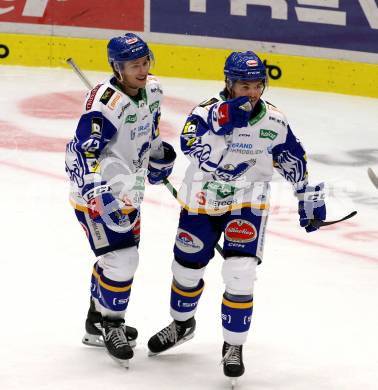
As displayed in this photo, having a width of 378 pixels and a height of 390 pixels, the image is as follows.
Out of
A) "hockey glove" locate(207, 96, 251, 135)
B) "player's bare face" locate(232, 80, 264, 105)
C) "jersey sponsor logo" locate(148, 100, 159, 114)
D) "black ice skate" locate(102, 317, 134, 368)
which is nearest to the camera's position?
"hockey glove" locate(207, 96, 251, 135)

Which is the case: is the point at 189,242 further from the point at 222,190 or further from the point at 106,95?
the point at 106,95

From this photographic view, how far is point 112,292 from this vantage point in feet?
14.5

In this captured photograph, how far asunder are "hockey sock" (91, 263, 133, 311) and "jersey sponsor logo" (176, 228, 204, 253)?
0.86ft

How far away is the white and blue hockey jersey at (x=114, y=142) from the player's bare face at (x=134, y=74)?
0.16 feet

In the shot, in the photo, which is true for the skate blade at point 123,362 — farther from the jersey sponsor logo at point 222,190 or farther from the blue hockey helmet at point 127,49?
the blue hockey helmet at point 127,49

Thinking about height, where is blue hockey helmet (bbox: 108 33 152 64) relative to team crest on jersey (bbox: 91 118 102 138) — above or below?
above

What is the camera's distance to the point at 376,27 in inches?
350

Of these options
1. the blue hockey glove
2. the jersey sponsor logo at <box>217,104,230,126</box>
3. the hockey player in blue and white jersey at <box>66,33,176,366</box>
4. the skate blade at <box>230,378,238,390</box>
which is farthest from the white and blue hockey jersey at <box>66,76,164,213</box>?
the skate blade at <box>230,378,238,390</box>

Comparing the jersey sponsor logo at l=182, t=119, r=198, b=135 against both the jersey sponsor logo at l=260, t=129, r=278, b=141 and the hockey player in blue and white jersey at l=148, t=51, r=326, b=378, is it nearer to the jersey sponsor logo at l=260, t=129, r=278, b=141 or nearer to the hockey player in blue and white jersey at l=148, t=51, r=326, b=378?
the hockey player in blue and white jersey at l=148, t=51, r=326, b=378

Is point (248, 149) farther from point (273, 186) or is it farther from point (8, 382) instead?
point (273, 186)

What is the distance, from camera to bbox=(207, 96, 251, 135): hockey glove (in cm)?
406

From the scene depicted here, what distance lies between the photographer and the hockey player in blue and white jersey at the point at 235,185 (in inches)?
165

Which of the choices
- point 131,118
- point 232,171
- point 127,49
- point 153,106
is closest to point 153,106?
point 153,106

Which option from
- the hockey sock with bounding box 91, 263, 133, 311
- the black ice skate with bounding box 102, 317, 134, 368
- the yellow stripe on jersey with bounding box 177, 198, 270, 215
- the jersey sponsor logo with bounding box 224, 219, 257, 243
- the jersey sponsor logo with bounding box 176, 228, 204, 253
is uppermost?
the yellow stripe on jersey with bounding box 177, 198, 270, 215
